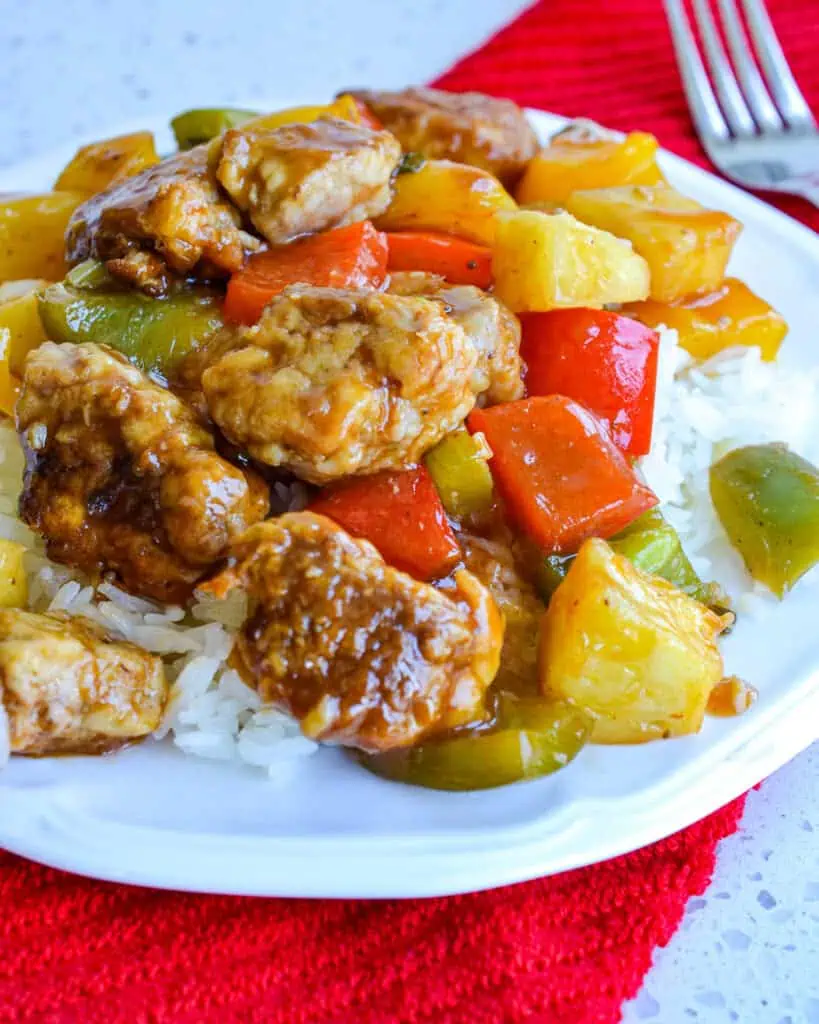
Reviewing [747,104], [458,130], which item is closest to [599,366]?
[458,130]

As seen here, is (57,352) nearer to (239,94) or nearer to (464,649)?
(464,649)

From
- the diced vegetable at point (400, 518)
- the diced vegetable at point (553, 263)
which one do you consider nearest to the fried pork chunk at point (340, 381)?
the diced vegetable at point (400, 518)

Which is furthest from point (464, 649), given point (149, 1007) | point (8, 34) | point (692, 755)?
point (8, 34)

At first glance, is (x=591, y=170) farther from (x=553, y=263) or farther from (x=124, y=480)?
(x=124, y=480)

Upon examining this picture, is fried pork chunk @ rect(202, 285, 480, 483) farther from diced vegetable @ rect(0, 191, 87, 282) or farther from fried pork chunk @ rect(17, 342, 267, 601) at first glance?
diced vegetable @ rect(0, 191, 87, 282)

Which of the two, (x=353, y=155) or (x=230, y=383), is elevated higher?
(x=353, y=155)
